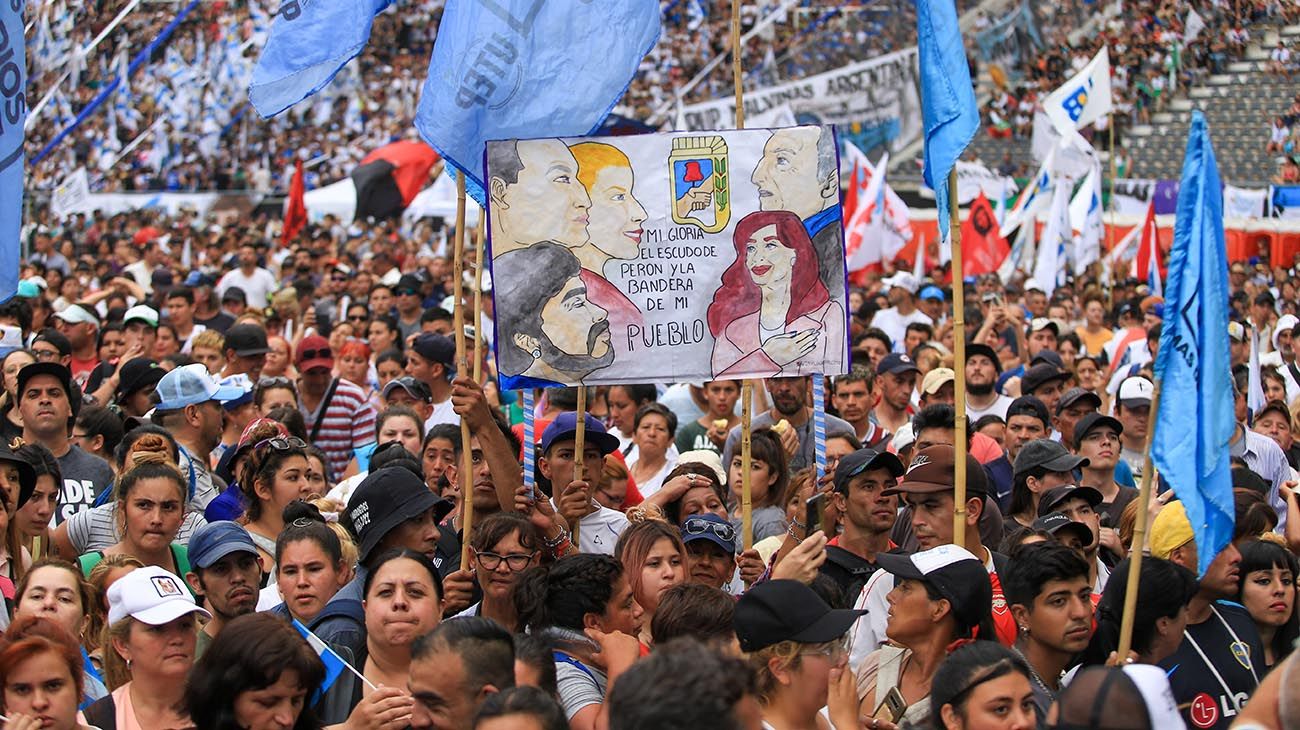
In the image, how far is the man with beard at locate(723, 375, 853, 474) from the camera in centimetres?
838

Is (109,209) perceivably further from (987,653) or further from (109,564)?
(987,653)

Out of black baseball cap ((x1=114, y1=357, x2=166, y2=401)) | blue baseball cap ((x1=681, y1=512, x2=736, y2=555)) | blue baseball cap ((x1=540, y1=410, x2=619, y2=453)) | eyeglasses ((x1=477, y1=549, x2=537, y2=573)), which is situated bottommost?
blue baseball cap ((x1=681, y1=512, x2=736, y2=555))

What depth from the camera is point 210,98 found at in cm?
3434

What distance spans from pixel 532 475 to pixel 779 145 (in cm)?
145

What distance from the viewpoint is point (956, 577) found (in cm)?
491

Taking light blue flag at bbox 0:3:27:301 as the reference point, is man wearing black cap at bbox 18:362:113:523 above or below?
below

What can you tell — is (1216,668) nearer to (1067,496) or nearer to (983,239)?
(1067,496)

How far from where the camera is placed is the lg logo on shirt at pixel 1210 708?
516 centimetres

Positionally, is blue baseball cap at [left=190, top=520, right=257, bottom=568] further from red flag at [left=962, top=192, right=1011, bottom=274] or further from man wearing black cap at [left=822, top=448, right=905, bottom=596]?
red flag at [left=962, top=192, right=1011, bottom=274]

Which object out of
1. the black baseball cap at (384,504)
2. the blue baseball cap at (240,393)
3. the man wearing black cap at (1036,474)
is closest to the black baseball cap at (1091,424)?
the man wearing black cap at (1036,474)

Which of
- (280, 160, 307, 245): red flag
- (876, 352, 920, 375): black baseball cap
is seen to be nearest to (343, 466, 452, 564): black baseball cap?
(876, 352, 920, 375): black baseball cap

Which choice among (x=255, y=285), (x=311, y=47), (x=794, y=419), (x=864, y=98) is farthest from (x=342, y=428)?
(x=864, y=98)

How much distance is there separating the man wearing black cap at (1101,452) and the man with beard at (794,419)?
106 cm

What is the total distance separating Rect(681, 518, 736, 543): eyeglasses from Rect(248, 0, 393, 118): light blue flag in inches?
81.9
